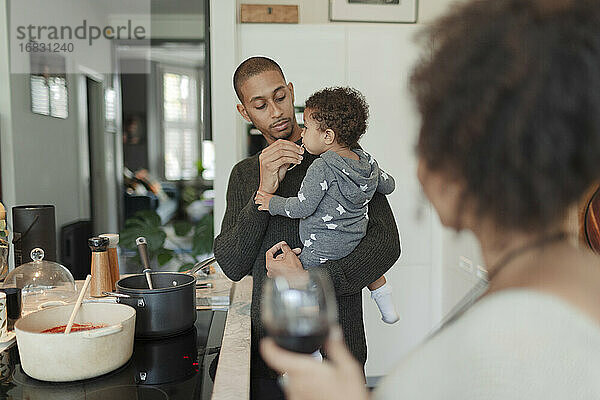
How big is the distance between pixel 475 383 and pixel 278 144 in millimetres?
1181

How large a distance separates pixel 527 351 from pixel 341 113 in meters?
1.29

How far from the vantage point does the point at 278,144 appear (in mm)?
1656

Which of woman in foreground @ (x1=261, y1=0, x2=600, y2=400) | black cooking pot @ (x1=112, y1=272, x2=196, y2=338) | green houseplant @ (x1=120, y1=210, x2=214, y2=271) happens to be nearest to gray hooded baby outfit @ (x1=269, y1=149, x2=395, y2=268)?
black cooking pot @ (x1=112, y1=272, x2=196, y2=338)

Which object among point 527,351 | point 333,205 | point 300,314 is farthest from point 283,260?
point 527,351

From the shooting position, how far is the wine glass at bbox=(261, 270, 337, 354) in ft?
2.26

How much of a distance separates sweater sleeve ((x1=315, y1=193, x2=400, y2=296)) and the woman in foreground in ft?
3.22

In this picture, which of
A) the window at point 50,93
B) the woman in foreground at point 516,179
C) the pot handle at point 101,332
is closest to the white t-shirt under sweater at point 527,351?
the woman in foreground at point 516,179

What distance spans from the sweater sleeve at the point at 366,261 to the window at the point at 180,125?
173 centimetres

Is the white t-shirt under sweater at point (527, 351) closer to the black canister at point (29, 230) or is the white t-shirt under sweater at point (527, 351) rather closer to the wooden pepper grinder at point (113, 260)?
the wooden pepper grinder at point (113, 260)

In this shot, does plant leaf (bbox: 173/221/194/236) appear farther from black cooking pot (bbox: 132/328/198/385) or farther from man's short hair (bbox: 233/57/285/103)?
black cooking pot (bbox: 132/328/198/385)

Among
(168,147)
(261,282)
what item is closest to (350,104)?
(261,282)

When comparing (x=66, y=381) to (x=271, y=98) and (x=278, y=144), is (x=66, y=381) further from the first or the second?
(x=271, y=98)

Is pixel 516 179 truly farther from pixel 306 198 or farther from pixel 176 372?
pixel 306 198

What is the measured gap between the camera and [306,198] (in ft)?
5.44
